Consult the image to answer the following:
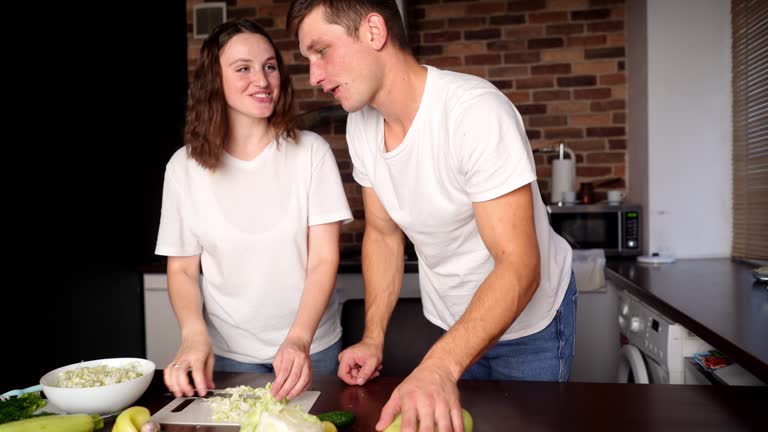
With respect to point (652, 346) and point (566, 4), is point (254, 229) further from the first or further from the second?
point (566, 4)

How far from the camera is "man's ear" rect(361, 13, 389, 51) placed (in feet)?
4.15

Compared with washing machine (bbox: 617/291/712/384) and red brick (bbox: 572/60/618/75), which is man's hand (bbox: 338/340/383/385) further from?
red brick (bbox: 572/60/618/75)

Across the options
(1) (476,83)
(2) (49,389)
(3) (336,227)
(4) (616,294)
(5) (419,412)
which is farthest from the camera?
(4) (616,294)

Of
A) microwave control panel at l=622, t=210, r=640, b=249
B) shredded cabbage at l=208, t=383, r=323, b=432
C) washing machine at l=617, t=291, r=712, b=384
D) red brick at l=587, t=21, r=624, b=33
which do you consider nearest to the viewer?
shredded cabbage at l=208, t=383, r=323, b=432

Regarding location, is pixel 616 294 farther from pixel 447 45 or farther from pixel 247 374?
pixel 247 374

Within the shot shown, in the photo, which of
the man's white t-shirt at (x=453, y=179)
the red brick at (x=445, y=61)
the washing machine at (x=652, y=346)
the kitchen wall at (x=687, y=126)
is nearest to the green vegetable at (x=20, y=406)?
the man's white t-shirt at (x=453, y=179)

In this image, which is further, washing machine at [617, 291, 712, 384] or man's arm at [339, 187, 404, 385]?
washing machine at [617, 291, 712, 384]

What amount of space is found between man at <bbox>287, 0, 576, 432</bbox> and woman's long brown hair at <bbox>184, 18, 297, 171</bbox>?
21 centimetres

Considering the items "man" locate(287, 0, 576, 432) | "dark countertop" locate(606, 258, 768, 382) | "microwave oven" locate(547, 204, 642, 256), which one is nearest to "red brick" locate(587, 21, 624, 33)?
"microwave oven" locate(547, 204, 642, 256)

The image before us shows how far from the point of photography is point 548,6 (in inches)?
125

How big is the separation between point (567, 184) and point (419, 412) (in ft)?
7.60

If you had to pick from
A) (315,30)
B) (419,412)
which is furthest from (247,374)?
(315,30)

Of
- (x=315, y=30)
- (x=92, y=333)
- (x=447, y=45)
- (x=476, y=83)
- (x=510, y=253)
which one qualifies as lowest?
(x=92, y=333)

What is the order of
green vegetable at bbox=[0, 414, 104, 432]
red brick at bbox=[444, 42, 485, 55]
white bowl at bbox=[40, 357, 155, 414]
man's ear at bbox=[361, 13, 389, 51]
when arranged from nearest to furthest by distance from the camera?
green vegetable at bbox=[0, 414, 104, 432], white bowl at bbox=[40, 357, 155, 414], man's ear at bbox=[361, 13, 389, 51], red brick at bbox=[444, 42, 485, 55]
